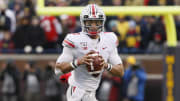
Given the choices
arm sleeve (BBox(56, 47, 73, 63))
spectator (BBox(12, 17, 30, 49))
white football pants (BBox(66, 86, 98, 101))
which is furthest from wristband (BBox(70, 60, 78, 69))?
spectator (BBox(12, 17, 30, 49))

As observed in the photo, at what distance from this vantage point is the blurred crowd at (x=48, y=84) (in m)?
8.55

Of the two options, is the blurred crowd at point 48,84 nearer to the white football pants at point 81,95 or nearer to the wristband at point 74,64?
the white football pants at point 81,95

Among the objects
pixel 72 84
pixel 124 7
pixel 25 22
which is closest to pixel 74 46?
pixel 72 84

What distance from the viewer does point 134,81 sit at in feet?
28.0

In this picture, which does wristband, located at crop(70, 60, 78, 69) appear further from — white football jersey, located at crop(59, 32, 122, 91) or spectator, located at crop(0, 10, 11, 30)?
spectator, located at crop(0, 10, 11, 30)

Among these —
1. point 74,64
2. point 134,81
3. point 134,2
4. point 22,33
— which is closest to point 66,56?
point 74,64

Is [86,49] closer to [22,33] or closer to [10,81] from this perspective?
[10,81]

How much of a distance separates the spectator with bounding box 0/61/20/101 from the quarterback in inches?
173

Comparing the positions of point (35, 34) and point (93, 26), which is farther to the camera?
point (35, 34)

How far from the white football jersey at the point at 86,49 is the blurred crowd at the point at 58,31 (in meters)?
4.18

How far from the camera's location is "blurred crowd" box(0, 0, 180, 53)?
888cm

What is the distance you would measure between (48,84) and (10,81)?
710 millimetres

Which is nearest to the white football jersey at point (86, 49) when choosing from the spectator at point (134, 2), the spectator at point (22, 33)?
the spectator at point (134, 2)

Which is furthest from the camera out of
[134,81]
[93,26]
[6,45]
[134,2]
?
[6,45]
